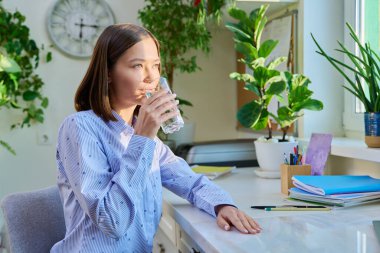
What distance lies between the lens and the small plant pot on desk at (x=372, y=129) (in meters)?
1.28

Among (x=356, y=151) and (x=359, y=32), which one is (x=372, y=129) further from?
(x=359, y=32)

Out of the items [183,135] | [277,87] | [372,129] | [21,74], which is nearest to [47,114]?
[21,74]

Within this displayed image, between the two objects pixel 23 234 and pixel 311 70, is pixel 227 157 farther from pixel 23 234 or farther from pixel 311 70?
pixel 23 234

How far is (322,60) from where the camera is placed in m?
1.77

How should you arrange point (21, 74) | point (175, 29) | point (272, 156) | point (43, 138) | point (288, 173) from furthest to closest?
1. point (43, 138)
2. point (21, 74)
3. point (175, 29)
4. point (272, 156)
5. point (288, 173)

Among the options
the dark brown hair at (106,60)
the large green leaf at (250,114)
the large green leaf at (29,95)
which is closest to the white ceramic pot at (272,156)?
the large green leaf at (250,114)

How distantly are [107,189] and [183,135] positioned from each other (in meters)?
1.29

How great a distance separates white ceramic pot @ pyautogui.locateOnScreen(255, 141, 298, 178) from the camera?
61.1 inches

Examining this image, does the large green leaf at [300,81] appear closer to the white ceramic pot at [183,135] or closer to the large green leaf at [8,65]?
the white ceramic pot at [183,135]

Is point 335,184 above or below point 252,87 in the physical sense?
below

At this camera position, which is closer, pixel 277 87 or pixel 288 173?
pixel 288 173

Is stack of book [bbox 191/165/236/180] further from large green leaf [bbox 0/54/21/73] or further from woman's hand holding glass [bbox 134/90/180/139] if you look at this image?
large green leaf [bbox 0/54/21/73]

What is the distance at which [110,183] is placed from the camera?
92cm

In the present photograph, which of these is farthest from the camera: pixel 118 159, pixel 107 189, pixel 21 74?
pixel 21 74
